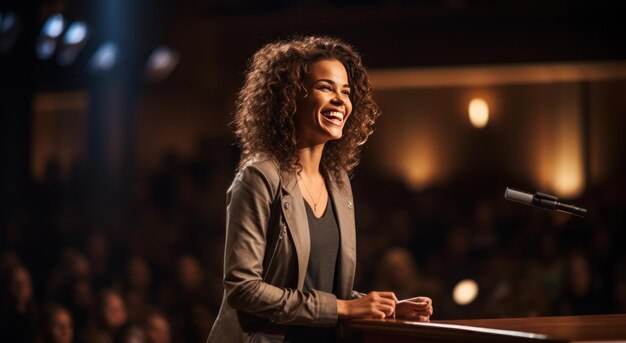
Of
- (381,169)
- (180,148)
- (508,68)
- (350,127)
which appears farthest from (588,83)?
(350,127)

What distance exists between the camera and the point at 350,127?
2.12 metres

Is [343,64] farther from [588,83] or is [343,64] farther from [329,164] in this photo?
[588,83]

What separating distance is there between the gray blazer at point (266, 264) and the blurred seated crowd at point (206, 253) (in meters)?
3.02

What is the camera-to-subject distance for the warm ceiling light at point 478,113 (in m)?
5.68

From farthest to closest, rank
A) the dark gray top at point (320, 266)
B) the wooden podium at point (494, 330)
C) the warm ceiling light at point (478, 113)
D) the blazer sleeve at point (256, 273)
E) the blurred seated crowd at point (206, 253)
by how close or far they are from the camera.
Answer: the warm ceiling light at point (478, 113) → the blurred seated crowd at point (206, 253) → the dark gray top at point (320, 266) → the blazer sleeve at point (256, 273) → the wooden podium at point (494, 330)

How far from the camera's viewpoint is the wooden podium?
4.90ft

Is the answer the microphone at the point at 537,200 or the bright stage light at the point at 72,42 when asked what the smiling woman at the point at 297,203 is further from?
the bright stage light at the point at 72,42

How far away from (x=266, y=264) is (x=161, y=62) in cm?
439

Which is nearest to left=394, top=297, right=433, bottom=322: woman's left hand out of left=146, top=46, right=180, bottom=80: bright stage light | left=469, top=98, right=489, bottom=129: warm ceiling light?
left=469, top=98, right=489, bottom=129: warm ceiling light

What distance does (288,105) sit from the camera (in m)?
1.96

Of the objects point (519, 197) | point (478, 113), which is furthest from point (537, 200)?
point (478, 113)

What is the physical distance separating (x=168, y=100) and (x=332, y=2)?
1282 mm

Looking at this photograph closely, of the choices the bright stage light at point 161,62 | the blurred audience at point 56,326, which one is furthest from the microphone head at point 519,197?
the bright stage light at point 161,62

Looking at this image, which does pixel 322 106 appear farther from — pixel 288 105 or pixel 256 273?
pixel 256 273
